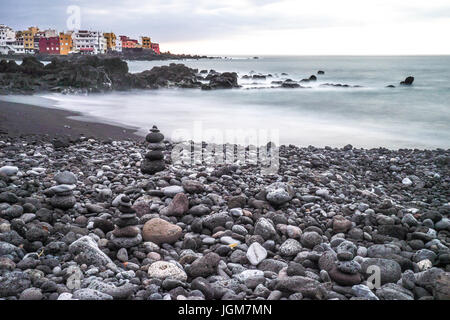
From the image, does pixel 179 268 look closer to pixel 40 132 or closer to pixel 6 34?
pixel 40 132

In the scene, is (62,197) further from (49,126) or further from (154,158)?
(49,126)

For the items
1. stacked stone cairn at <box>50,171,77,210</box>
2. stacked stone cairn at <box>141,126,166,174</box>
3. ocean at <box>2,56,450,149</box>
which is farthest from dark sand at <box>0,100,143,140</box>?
stacked stone cairn at <box>50,171,77,210</box>

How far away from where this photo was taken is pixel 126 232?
4.41 meters

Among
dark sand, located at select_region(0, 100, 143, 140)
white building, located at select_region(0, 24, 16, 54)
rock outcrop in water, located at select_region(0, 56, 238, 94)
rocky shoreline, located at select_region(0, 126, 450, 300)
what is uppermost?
white building, located at select_region(0, 24, 16, 54)

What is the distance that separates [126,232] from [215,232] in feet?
3.61

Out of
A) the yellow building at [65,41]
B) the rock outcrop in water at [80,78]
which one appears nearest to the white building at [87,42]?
the yellow building at [65,41]

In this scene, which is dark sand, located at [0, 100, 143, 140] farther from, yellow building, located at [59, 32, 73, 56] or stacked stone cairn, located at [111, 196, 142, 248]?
yellow building, located at [59, 32, 73, 56]

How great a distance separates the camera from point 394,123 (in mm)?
15930

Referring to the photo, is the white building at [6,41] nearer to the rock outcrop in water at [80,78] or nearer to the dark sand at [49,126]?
the rock outcrop in water at [80,78]

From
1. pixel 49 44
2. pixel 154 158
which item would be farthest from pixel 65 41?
pixel 154 158

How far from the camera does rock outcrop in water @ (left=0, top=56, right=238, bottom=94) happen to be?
21809 millimetres

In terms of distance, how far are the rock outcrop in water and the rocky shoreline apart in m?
15.8

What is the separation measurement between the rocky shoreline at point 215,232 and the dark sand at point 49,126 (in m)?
2.24

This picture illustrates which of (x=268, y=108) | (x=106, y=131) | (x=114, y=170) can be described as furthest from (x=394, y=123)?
(x=114, y=170)
